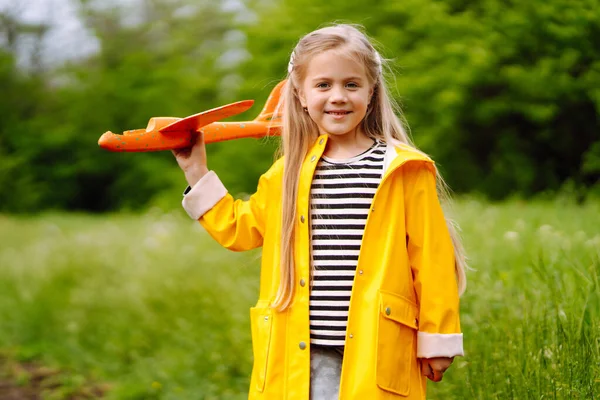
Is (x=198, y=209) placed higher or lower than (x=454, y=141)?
higher

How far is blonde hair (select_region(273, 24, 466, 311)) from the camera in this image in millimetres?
2494

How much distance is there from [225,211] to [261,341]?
454 millimetres

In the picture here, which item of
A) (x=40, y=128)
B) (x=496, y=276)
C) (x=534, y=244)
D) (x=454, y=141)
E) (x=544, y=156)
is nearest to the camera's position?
(x=496, y=276)

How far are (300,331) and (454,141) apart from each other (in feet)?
28.6

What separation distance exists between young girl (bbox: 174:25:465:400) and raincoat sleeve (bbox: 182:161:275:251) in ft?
0.03

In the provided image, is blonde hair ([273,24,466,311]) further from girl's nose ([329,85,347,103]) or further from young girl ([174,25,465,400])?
girl's nose ([329,85,347,103])

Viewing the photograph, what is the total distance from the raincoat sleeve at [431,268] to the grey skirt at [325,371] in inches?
10.1

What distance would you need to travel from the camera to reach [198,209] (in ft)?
8.66

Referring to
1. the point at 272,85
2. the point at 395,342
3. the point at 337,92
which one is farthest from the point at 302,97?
the point at 272,85

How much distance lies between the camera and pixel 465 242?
5.22 m

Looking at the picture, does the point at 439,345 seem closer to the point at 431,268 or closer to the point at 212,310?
the point at 431,268

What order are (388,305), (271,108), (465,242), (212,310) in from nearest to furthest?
1. (388,305)
2. (271,108)
3. (465,242)
4. (212,310)

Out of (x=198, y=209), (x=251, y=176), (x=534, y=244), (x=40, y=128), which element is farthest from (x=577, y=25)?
(x=40, y=128)

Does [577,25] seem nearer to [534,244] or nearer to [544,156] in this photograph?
[534,244]
